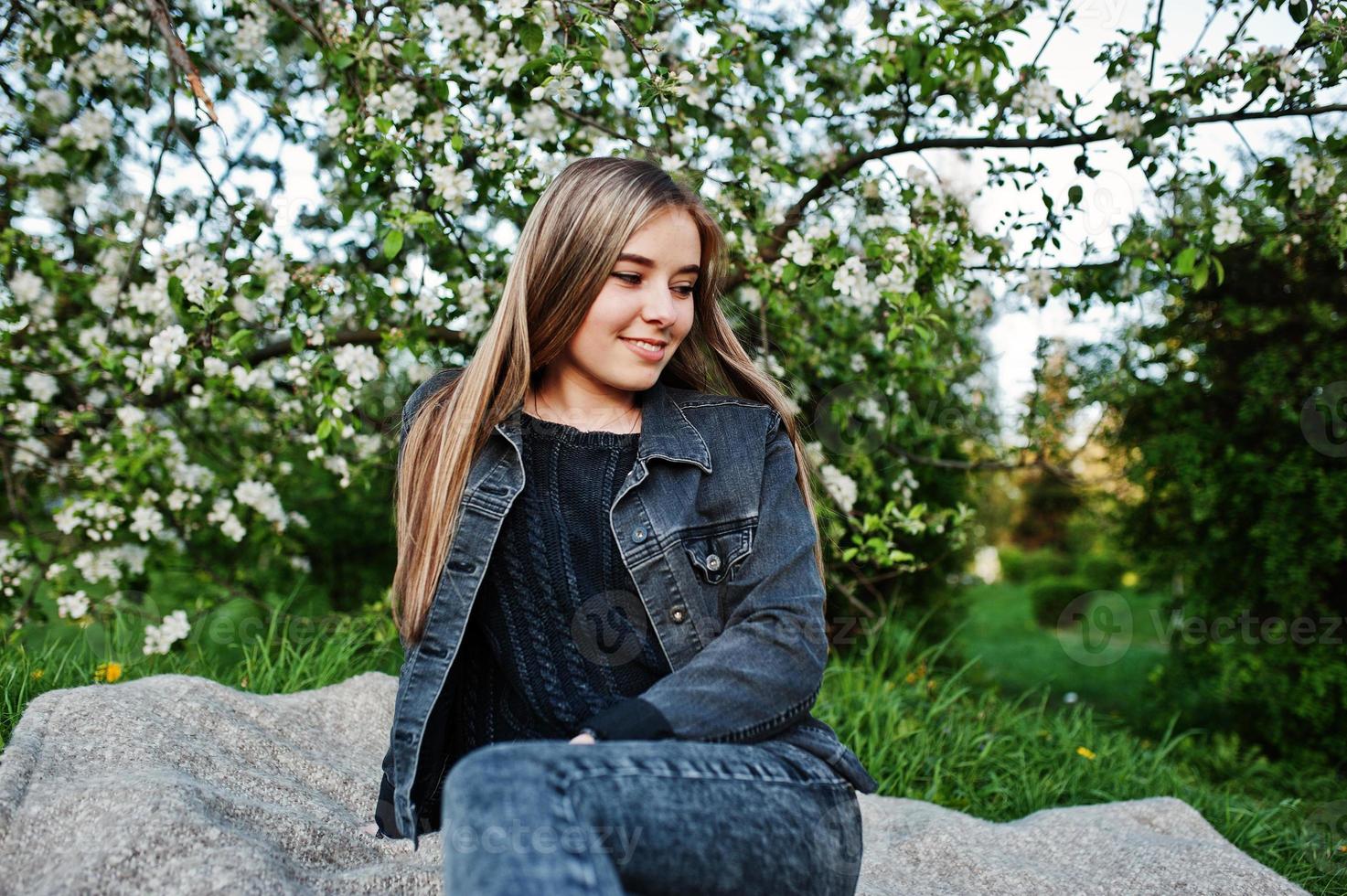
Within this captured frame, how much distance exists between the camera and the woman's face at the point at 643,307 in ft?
6.43

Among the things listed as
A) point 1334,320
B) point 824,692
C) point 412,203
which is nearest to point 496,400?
point 412,203

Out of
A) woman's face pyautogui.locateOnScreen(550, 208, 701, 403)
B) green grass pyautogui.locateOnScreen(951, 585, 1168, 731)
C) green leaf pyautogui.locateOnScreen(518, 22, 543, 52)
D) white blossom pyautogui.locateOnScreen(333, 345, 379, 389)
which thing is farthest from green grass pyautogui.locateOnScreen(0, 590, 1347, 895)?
green leaf pyautogui.locateOnScreen(518, 22, 543, 52)

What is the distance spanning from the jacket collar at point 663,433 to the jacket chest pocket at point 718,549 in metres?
0.12

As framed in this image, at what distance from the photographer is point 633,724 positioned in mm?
1551

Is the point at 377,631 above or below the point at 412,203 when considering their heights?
below

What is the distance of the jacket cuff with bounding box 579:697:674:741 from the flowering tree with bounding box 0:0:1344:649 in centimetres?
143

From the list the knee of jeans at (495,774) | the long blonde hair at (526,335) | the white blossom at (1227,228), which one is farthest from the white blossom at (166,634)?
the white blossom at (1227,228)

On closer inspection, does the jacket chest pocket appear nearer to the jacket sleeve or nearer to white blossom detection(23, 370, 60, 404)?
the jacket sleeve

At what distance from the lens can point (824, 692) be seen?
12.6ft

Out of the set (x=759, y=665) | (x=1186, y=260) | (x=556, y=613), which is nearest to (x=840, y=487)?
(x=1186, y=260)

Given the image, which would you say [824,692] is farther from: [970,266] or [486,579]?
[486,579]

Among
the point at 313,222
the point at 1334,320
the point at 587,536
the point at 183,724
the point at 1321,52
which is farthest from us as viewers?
the point at 1334,320

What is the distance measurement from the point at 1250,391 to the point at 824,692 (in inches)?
96.2

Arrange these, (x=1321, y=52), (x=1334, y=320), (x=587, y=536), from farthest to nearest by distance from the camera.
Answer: (x=1334, y=320), (x=1321, y=52), (x=587, y=536)
